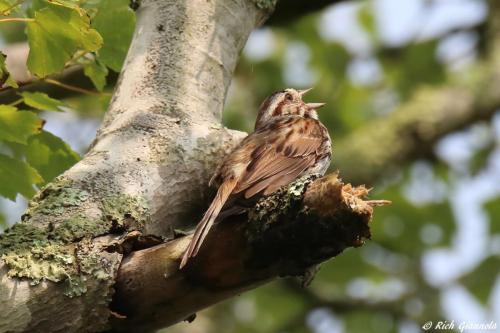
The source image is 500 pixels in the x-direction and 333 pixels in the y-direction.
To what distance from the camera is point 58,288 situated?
335cm

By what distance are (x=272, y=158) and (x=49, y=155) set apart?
148cm

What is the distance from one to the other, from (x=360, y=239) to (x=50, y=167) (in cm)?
160

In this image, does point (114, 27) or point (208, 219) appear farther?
point (114, 27)

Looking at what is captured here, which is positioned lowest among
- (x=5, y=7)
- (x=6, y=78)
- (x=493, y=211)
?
(x=493, y=211)

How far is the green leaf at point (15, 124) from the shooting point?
11.9ft

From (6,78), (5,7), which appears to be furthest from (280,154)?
(5,7)

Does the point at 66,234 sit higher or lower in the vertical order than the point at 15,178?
lower

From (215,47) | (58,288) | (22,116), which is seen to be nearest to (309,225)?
(58,288)

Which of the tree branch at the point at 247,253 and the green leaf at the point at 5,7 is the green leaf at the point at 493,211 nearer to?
the tree branch at the point at 247,253

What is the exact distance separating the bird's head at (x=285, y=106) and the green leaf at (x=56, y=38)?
130 inches

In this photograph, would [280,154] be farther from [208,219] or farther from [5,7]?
[5,7]

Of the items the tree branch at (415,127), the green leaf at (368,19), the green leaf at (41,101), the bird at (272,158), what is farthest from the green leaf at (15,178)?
the green leaf at (368,19)

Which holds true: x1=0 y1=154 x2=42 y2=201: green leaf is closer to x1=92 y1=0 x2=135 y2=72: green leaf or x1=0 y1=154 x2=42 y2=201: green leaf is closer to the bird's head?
x1=92 y1=0 x2=135 y2=72: green leaf

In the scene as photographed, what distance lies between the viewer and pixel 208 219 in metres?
3.75
